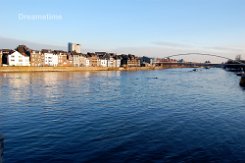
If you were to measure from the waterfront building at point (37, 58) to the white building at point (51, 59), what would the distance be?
2408mm

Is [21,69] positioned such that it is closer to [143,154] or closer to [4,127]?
[4,127]

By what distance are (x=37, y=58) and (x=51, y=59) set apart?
1045 centimetres

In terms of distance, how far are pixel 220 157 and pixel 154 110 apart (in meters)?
13.2

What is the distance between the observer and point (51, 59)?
131 meters

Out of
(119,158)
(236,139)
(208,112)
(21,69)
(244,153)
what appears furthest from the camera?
(21,69)

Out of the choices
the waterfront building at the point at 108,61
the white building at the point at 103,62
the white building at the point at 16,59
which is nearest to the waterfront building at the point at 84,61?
the waterfront building at the point at 108,61

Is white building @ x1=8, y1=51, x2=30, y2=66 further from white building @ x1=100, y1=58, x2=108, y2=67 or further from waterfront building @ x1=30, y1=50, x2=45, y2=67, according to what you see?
white building @ x1=100, y1=58, x2=108, y2=67

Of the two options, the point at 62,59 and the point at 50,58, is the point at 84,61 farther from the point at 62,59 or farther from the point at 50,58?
the point at 50,58

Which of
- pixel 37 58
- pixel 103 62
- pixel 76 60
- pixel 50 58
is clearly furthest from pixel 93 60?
pixel 37 58

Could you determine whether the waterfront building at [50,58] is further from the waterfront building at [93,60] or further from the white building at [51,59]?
the waterfront building at [93,60]

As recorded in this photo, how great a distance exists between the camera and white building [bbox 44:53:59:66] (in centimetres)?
12835

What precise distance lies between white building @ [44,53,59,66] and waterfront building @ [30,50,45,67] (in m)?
2.41

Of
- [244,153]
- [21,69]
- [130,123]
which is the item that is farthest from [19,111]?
[21,69]

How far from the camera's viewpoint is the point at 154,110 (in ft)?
89.3
